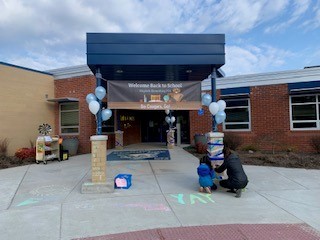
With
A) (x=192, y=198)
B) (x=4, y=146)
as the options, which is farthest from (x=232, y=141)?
→ (x=4, y=146)

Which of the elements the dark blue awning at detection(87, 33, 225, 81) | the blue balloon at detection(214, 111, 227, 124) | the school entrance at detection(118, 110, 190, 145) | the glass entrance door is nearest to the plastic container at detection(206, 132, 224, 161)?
the blue balloon at detection(214, 111, 227, 124)

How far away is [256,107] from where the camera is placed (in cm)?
1494

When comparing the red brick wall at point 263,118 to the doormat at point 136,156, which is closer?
the doormat at point 136,156

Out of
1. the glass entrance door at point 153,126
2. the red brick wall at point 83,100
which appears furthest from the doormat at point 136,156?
the glass entrance door at point 153,126

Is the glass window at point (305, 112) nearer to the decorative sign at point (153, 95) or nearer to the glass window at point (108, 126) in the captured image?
the decorative sign at point (153, 95)

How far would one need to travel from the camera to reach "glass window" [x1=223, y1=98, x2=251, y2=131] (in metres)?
15.4

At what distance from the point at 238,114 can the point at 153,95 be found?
8994 millimetres

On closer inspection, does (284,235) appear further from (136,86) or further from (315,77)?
(315,77)

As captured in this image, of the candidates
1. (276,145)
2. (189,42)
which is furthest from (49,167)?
(276,145)

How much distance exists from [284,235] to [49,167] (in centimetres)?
863

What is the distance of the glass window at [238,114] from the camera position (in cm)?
1538

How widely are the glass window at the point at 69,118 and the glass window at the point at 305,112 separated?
11.2 meters

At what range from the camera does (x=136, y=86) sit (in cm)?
784

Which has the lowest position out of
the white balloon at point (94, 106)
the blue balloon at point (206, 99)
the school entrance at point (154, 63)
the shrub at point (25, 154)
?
the shrub at point (25, 154)
